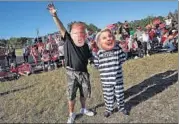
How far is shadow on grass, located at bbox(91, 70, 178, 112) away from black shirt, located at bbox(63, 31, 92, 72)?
1.26 meters

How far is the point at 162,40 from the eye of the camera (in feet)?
58.1

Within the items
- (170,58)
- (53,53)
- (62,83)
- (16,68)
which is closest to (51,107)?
(62,83)

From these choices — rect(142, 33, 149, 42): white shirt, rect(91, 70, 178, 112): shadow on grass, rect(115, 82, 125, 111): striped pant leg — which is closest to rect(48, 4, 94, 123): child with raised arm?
rect(115, 82, 125, 111): striped pant leg

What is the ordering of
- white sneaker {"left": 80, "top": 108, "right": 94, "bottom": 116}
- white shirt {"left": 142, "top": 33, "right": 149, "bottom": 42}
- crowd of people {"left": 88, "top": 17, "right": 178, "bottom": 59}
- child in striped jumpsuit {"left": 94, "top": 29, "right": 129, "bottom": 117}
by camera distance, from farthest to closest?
1. white shirt {"left": 142, "top": 33, "right": 149, "bottom": 42}
2. crowd of people {"left": 88, "top": 17, "right": 178, "bottom": 59}
3. white sneaker {"left": 80, "top": 108, "right": 94, "bottom": 116}
4. child in striped jumpsuit {"left": 94, "top": 29, "right": 129, "bottom": 117}

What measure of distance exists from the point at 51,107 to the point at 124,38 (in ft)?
36.5

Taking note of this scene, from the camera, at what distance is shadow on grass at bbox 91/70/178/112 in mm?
7524

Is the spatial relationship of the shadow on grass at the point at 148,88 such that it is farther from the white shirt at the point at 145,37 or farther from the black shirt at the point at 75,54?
the white shirt at the point at 145,37

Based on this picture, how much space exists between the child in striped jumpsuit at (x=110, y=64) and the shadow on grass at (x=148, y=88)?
0.60 m

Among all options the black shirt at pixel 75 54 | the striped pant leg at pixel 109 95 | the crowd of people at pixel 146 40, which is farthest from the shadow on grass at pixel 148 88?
the crowd of people at pixel 146 40

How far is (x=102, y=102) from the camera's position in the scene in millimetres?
7707

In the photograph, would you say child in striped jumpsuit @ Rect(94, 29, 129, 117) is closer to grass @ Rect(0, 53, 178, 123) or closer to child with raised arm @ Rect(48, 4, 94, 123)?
child with raised arm @ Rect(48, 4, 94, 123)

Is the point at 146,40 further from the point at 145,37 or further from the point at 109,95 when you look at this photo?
the point at 109,95

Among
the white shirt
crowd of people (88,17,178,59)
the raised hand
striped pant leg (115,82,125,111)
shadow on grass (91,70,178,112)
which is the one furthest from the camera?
the white shirt

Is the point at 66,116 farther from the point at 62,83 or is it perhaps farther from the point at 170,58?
the point at 170,58
